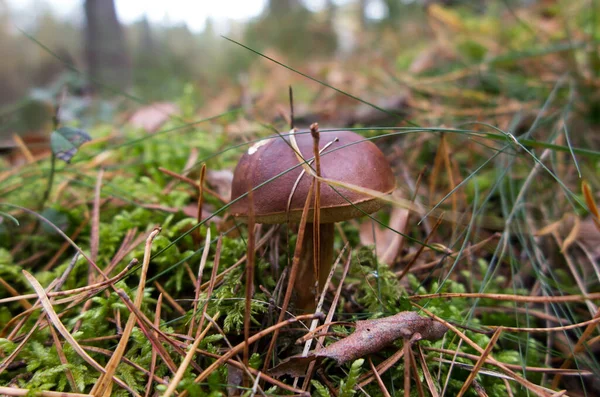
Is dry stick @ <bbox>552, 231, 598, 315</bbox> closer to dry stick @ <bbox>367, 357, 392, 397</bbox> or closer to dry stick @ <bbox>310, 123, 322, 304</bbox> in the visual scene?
dry stick @ <bbox>367, 357, 392, 397</bbox>

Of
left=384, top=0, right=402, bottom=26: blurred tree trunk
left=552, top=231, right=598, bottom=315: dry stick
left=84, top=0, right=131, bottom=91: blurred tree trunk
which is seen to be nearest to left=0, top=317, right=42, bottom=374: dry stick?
left=552, top=231, right=598, bottom=315: dry stick

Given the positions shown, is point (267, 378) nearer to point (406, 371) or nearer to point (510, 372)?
point (406, 371)

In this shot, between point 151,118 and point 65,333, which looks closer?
point 65,333

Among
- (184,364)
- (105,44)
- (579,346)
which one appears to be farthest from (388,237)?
(105,44)

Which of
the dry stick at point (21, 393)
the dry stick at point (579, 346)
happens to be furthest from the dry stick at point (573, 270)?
the dry stick at point (21, 393)

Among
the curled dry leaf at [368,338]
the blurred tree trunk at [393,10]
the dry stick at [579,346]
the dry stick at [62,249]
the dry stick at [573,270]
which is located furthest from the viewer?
the blurred tree trunk at [393,10]

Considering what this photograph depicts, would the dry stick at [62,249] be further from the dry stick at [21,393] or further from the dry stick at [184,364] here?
the dry stick at [184,364]
